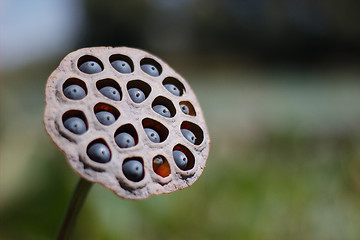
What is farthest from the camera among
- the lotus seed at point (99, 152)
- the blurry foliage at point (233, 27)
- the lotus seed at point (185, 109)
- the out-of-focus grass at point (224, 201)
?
the blurry foliage at point (233, 27)

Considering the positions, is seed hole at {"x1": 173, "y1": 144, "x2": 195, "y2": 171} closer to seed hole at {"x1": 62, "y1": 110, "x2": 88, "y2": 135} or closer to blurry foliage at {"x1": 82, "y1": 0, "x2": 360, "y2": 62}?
seed hole at {"x1": 62, "y1": 110, "x2": 88, "y2": 135}

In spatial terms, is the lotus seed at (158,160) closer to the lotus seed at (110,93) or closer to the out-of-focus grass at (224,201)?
the lotus seed at (110,93)

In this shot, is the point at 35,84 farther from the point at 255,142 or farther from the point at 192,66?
the point at 255,142

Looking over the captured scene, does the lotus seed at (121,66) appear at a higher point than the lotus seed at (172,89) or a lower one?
lower

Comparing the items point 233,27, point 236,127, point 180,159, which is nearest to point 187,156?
point 180,159

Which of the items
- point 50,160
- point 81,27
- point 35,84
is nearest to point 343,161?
point 50,160

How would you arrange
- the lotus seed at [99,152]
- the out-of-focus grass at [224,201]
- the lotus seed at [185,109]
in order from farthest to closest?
the out-of-focus grass at [224,201] < the lotus seed at [185,109] < the lotus seed at [99,152]

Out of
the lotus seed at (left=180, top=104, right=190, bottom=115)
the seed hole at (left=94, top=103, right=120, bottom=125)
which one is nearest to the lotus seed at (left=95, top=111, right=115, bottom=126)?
the seed hole at (left=94, top=103, right=120, bottom=125)

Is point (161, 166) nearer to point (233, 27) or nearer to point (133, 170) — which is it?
point (133, 170)

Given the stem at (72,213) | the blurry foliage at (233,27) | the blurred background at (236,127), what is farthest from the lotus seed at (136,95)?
the blurry foliage at (233,27)
